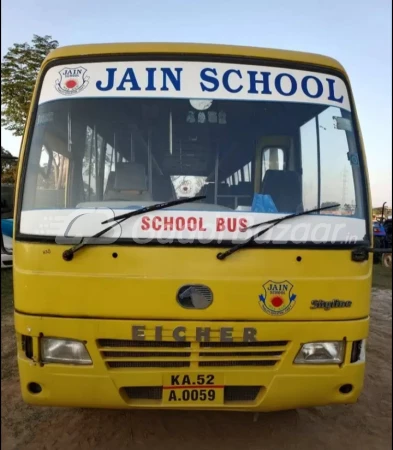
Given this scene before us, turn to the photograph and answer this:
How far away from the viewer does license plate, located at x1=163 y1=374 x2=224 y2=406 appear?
2.67 m

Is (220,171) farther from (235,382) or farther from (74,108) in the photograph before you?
(235,382)

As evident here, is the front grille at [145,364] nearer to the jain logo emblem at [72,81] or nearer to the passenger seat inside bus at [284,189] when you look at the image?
the passenger seat inside bus at [284,189]

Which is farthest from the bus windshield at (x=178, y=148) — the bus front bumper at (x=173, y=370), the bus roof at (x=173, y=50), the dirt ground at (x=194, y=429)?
the dirt ground at (x=194, y=429)

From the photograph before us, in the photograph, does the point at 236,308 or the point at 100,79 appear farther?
the point at 100,79

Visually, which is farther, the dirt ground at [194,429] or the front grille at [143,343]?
the dirt ground at [194,429]

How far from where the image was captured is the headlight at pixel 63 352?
2656 mm

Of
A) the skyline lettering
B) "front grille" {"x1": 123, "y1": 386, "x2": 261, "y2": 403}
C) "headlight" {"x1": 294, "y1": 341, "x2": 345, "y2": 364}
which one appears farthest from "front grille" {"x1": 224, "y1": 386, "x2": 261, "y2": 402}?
the skyline lettering

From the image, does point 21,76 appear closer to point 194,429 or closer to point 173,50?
point 173,50

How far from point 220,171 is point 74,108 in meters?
1.06

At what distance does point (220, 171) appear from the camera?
293 cm

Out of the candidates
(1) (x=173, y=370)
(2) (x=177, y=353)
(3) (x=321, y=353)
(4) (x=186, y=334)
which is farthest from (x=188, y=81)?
(3) (x=321, y=353)

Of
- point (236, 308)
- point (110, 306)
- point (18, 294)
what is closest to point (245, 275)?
point (236, 308)

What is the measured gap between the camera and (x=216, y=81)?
9.59 feet

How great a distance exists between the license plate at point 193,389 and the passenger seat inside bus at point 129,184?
1.15 metres
